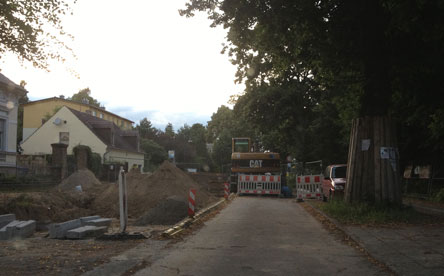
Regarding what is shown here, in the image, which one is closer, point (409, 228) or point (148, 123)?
point (409, 228)

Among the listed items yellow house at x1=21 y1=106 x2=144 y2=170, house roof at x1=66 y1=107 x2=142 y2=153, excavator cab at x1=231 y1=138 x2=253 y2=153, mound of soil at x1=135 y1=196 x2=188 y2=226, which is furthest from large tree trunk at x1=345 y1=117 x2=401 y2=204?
house roof at x1=66 y1=107 x2=142 y2=153

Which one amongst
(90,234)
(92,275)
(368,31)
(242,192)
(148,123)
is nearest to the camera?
(92,275)

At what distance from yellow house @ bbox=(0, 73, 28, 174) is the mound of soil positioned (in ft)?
55.0

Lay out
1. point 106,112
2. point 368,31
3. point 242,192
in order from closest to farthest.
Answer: point 368,31 < point 242,192 < point 106,112

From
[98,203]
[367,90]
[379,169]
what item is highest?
[367,90]

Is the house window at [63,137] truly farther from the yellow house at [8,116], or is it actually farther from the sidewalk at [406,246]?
the sidewalk at [406,246]

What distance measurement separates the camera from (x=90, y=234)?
33.2ft

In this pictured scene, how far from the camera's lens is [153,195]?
65.9 ft

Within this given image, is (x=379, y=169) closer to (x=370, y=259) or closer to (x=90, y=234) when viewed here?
(x=370, y=259)

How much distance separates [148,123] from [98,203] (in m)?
80.0

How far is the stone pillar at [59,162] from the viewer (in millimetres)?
28141

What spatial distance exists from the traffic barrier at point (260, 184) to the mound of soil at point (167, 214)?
12.1 metres

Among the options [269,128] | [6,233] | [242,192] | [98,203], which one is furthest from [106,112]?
[6,233]

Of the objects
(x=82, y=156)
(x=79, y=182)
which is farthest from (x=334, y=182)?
(x=82, y=156)
